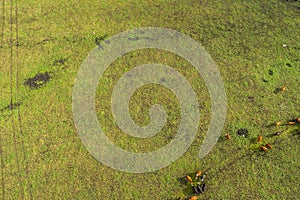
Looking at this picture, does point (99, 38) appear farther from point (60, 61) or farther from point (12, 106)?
point (12, 106)

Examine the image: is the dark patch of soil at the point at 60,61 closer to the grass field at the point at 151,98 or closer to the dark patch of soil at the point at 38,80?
the grass field at the point at 151,98

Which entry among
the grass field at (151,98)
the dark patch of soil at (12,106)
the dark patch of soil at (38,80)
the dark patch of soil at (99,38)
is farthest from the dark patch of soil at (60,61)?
the dark patch of soil at (12,106)

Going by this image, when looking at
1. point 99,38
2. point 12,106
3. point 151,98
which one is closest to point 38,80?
point 12,106

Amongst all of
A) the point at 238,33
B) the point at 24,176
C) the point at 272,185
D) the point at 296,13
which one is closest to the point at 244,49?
the point at 238,33

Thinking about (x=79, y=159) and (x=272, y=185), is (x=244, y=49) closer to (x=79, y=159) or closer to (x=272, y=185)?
(x=272, y=185)

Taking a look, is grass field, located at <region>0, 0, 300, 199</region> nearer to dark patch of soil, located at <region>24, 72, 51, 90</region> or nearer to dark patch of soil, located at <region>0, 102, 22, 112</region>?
dark patch of soil, located at <region>0, 102, 22, 112</region>

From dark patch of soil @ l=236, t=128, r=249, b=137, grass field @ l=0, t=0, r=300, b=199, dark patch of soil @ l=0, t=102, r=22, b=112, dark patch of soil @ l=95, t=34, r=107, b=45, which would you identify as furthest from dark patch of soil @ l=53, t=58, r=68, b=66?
dark patch of soil @ l=236, t=128, r=249, b=137
